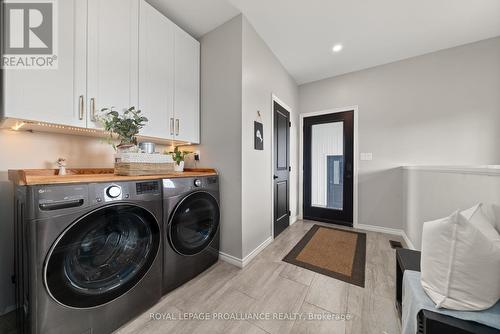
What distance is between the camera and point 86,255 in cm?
104

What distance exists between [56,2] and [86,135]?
3.05 ft

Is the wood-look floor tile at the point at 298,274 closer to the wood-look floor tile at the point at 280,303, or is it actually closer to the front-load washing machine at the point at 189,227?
the wood-look floor tile at the point at 280,303

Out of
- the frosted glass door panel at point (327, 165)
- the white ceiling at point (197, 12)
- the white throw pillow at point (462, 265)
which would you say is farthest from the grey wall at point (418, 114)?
the white throw pillow at point (462, 265)

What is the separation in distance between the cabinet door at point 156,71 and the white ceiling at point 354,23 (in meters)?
0.22

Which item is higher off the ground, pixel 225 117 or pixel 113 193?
pixel 225 117

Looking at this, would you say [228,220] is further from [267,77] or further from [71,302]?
[267,77]

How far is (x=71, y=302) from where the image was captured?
95 centimetres

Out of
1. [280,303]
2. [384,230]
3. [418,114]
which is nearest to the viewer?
[280,303]

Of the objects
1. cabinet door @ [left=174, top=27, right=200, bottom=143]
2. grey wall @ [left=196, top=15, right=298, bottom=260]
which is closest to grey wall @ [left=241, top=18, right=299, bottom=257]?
grey wall @ [left=196, top=15, right=298, bottom=260]

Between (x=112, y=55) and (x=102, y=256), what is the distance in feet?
4.90

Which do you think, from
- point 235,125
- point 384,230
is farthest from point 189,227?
point 384,230

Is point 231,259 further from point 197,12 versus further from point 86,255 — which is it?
point 197,12

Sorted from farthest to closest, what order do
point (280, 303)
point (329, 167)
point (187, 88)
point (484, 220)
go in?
point (329, 167), point (187, 88), point (280, 303), point (484, 220)

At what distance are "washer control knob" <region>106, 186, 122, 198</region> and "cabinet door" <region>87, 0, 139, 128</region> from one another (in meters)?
→ 0.59
